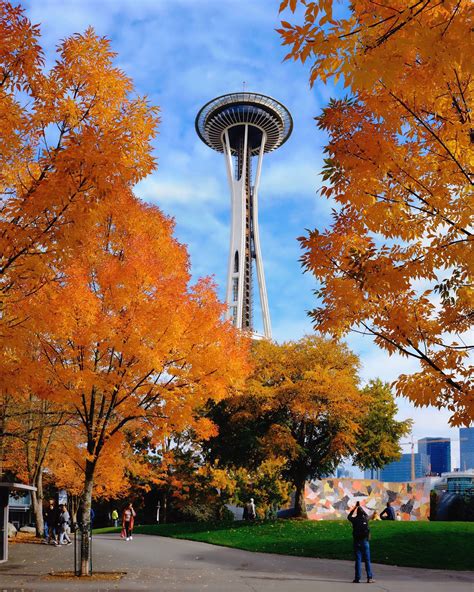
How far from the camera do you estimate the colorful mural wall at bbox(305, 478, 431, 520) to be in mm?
37094

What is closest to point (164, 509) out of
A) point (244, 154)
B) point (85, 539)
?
point (85, 539)

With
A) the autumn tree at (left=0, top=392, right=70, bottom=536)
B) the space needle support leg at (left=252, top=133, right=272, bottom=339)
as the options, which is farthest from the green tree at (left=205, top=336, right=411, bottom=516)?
the space needle support leg at (left=252, top=133, right=272, bottom=339)

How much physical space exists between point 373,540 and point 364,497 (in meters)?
18.7

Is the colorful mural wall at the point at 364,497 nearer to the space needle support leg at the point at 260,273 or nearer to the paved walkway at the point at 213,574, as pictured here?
the paved walkway at the point at 213,574

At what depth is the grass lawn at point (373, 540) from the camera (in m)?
17.5

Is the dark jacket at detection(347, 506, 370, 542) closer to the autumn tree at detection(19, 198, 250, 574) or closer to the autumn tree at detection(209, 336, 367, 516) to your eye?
the autumn tree at detection(19, 198, 250, 574)

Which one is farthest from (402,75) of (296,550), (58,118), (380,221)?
(296,550)

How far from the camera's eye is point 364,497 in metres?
38.2

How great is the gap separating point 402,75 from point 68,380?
10196 mm

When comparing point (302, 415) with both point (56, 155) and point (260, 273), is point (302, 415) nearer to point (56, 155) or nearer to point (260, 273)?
point (56, 155)

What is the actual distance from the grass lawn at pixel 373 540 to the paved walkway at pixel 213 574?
1.15m

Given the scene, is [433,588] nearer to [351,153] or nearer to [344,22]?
[351,153]

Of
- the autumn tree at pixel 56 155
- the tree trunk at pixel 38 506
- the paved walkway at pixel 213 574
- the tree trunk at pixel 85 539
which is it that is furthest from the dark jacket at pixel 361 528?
the tree trunk at pixel 38 506

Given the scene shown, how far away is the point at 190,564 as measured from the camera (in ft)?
56.4
